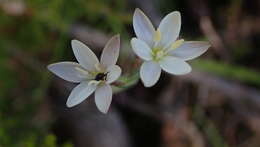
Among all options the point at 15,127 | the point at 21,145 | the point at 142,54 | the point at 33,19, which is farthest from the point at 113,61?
the point at 33,19

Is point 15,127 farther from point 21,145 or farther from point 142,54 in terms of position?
point 142,54

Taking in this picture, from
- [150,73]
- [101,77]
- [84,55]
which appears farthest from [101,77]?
[150,73]

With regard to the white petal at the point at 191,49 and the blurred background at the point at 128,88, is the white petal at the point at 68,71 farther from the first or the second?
the blurred background at the point at 128,88

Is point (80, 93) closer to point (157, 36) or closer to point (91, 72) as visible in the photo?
point (91, 72)

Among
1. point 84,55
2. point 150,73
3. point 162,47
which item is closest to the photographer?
point 150,73

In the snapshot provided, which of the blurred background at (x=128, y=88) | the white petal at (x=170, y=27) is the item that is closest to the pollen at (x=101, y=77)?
the white petal at (x=170, y=27)

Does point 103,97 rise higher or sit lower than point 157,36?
lower

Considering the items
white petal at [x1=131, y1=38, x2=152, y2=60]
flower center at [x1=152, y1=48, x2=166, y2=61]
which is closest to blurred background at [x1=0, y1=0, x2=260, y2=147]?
flower center at [x1=152, y1=48, x2=166, y2=61]
